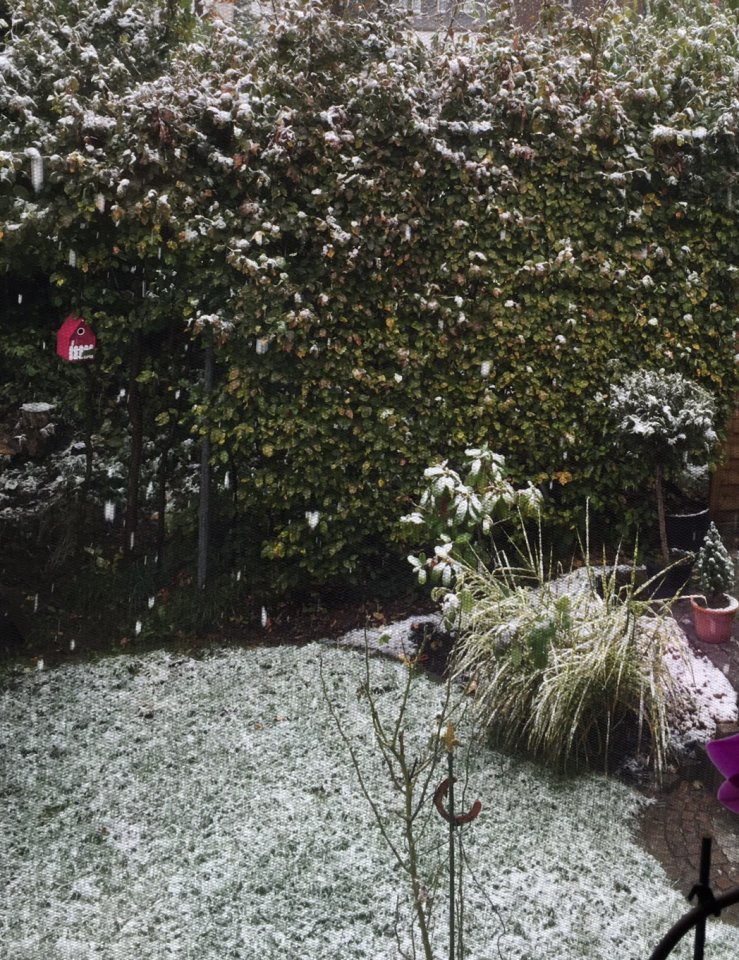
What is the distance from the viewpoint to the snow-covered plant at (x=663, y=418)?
181 inches

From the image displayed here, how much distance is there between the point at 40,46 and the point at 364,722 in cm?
392

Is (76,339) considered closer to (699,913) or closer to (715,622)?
Answer: (715,622)

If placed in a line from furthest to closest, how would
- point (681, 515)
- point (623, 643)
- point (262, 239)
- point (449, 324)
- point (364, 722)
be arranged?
point (681, 515), point (449, 324), point (262, 239), point (364, 722), point (623, 643)

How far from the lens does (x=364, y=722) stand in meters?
3.92

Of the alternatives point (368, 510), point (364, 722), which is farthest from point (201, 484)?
point (364, 722)

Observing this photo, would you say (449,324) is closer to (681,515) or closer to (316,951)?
(681,515)

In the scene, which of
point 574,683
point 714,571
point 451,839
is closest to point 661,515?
point 714,571

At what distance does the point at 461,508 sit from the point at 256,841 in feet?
5.96

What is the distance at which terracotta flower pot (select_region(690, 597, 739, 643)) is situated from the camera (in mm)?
4469

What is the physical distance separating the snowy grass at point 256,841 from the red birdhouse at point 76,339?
1.81 m

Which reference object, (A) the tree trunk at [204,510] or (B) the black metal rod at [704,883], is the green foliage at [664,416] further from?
(B) the black metal rod at [704,883]

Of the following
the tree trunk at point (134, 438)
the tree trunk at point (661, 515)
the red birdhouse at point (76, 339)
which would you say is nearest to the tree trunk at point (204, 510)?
the tree trunk at point (134, 438)

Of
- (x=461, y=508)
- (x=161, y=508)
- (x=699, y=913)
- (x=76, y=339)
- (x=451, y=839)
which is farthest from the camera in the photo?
(x=161, y=508)

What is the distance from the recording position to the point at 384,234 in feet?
15.0
